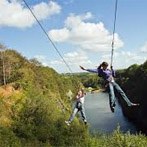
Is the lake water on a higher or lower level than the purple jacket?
lower

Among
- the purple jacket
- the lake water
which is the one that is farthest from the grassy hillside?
the purple jacket

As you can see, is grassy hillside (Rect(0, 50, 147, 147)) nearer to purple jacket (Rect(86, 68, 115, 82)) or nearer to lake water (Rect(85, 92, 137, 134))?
lake water (Rect(85, 92, 137, 134))

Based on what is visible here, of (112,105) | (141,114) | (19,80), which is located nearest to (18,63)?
(19,80)

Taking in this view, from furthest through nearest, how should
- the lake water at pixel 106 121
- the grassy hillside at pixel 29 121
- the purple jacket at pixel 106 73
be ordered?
the lake water at pixel 106 121 → the grassy hillside at pixel 29 121 → the purple jacket at pixel 106 73

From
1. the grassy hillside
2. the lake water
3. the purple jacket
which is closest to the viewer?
the purple jacket

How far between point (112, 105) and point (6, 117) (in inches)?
1932

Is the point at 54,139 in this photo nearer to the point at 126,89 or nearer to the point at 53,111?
the point at 53,111

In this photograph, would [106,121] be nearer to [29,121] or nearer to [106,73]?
[29,121]

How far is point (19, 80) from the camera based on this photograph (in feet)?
219

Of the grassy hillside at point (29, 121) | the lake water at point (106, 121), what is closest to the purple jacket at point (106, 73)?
the grassy hillside at point (29, 121)

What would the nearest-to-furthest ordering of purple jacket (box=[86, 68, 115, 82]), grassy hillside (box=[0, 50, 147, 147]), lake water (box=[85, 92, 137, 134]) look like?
purple jacket (box=[86, 68, 115, 82])
grassy hillside (box=[0, 50, 147, 147])
lake water (box=[85, 92, 137, 134])

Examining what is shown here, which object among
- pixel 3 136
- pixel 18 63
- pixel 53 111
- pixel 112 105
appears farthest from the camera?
pixel 18 63

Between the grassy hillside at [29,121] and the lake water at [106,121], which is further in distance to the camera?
the lake water at [106,121]

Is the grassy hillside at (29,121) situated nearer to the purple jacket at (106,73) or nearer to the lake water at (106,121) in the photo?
the lake water at (106,121)
